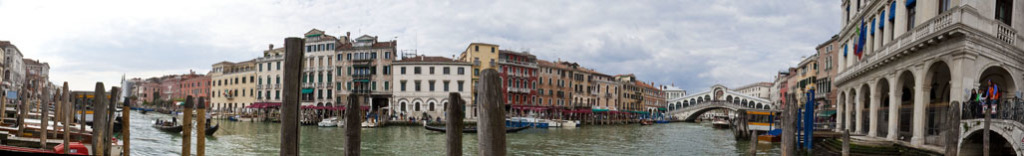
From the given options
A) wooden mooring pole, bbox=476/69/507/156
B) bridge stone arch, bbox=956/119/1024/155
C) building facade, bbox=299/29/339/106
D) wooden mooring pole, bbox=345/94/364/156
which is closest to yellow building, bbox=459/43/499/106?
building facade, bbox=299/29/339/106

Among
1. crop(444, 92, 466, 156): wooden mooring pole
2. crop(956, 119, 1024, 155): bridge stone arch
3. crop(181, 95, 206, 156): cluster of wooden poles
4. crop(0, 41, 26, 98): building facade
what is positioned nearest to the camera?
crop(444, 92, 466, 156): wooden mooring pole

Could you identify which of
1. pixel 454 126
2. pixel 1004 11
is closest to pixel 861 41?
pixel 1004 11

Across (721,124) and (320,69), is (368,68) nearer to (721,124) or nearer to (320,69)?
(320,69)

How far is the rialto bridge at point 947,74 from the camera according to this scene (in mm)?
11258

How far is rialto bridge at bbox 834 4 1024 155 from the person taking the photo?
11258 mm

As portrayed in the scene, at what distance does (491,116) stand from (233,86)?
60579 mm

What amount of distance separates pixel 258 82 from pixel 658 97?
5741 centimetres

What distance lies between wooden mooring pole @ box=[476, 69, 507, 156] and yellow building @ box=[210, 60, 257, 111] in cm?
5479

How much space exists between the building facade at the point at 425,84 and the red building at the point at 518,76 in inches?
163

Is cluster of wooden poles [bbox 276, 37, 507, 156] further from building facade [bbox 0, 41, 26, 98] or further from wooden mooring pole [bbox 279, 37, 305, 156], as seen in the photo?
building facade [bbox 0, 41, 26, 98]

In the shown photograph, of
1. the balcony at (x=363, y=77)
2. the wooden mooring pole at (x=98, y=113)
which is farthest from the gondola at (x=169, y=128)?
the balcony at (x=363, y=77)

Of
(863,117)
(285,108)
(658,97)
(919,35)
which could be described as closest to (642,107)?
(658,97)

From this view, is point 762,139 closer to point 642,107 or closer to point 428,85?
point 428,85

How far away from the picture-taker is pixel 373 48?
1932 inches
